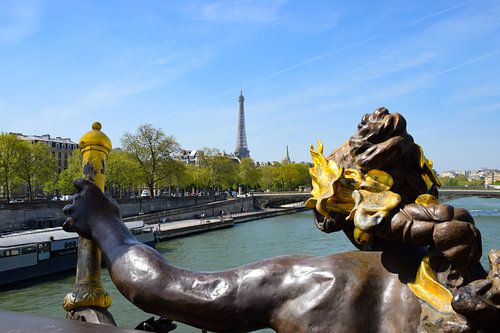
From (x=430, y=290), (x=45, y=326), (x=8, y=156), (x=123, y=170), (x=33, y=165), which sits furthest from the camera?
(x=123, y=170)

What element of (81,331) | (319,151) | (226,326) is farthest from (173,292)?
(319,151)

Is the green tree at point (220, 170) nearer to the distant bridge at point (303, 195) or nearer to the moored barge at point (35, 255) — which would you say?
the distant bridge at point (303, 195)

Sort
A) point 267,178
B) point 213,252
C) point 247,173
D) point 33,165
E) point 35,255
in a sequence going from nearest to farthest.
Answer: point 35,255, point 213,252, point 33,165, point 247,173, point 267,178

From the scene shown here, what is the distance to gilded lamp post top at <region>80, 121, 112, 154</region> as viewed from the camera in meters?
3.05

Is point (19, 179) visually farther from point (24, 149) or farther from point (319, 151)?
point (319, 151)

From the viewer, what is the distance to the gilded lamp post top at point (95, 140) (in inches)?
120

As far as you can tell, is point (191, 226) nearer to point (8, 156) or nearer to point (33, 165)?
point (33, 165)

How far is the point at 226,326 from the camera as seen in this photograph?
1634 millimetres

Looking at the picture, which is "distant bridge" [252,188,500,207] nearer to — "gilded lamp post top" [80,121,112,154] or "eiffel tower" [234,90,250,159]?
"gilded lamp post top" [80,121,112,154]

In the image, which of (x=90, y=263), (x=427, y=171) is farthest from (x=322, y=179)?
(x=90, y=263)

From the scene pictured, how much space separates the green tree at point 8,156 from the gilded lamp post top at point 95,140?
29.6m

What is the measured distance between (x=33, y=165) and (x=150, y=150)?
10.6 meters

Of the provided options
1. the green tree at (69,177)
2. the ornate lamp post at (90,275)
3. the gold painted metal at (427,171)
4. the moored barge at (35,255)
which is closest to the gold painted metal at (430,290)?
the gold painted metal at (427,171)

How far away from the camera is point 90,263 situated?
2910 millimetres
